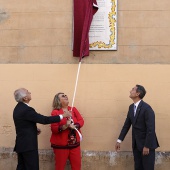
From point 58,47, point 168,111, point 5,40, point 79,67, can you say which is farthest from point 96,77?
point 5,40

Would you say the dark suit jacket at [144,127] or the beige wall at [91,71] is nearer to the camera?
the dark suit jacket at [144,127]

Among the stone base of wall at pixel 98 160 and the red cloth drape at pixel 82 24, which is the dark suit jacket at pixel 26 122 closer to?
the stone base of wall at pixel 98 160

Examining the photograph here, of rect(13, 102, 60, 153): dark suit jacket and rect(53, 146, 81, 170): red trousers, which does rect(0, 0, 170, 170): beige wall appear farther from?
rect(13, 102, 60, 153): dark suit jacket

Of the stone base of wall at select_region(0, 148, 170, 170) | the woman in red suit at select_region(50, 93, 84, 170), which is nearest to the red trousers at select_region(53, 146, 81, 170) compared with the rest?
the woman in red suit at select_region(50, 93, 84, 170)

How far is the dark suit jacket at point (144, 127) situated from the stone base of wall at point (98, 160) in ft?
2.64

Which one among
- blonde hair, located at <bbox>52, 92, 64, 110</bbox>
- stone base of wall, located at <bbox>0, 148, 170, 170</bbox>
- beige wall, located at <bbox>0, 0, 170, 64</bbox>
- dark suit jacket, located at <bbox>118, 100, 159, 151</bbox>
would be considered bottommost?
stone base of wall, located at <bbox>0, 148, 170, 170</bbox>

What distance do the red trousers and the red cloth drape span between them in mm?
1617

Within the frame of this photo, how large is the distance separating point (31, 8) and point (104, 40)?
1437mm

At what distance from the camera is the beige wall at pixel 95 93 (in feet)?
20.1

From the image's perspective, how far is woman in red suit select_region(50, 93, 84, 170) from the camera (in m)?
5.50

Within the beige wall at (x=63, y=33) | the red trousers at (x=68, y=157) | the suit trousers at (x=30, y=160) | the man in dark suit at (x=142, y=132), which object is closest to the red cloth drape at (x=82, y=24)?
the beige wall at (x=63, y=33)

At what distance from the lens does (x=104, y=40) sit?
618 cm

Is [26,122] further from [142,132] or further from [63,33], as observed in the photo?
[63,33]

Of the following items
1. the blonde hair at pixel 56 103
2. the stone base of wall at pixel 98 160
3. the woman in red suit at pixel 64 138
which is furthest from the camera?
the stone base of wall at pixel 98 160
